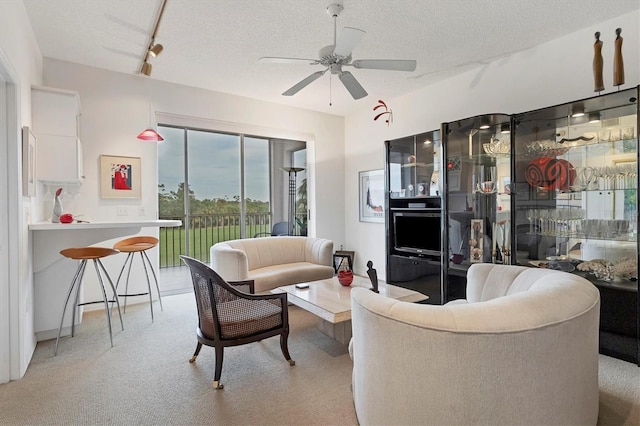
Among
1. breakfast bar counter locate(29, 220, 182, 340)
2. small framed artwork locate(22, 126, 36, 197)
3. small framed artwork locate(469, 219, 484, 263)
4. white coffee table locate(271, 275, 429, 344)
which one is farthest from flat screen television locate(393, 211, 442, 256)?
small framed artwork locate(22, 126, 36, 197)

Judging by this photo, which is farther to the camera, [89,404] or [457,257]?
[457,257]

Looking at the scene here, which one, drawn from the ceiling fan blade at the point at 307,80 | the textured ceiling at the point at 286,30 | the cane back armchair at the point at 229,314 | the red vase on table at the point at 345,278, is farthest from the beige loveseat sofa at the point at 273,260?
the textured ceiling at the point at 286,30

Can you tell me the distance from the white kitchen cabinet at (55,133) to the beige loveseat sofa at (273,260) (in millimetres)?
1611

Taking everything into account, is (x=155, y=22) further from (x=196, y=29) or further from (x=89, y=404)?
(x=89, y=404)

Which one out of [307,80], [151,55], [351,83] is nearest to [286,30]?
[307,80]

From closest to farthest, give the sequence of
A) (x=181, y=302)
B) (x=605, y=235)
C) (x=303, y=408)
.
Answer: (x=303, y=408) → (x=605, y=235) → (x=181, y=302)

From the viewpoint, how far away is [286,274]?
3988 mm

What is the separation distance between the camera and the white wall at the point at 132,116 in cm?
406

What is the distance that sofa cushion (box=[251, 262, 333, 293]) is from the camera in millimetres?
3807

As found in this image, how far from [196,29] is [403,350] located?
3.26 metres

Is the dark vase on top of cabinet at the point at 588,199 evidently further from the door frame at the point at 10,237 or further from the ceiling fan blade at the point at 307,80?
the door frame at the point at 10,237

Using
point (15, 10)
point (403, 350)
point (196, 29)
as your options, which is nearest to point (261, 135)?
point (196, 29)

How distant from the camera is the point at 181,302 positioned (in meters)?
4.39

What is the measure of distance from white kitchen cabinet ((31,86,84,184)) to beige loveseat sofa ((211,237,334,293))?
161cm
